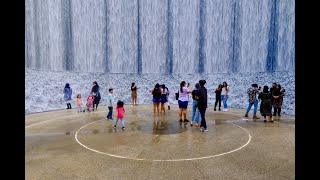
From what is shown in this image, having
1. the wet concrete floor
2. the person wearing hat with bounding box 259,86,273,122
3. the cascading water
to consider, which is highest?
the cascading water

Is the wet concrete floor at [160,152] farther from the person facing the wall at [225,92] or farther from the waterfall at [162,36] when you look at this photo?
the waterfall at [162,36]

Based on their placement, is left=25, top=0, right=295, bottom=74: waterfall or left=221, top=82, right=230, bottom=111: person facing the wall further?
left=25, top=0, right=295, bottom=74: waterfall

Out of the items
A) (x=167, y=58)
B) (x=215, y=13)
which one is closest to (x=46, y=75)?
(x=167, y=58)

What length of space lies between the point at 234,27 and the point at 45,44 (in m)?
20.0

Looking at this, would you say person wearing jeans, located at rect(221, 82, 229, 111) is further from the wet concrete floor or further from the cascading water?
the cascading water

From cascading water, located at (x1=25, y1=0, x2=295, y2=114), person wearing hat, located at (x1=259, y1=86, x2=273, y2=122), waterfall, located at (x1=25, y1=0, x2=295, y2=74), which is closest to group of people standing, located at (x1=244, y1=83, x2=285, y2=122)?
person wearing hat, located at (x1=259, y1=86, x2=273, y2=122)

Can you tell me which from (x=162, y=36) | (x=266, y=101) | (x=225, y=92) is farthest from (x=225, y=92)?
(x=162, y=36)

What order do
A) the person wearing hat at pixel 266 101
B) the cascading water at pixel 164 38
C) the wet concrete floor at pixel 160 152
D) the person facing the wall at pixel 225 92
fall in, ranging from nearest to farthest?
the wet concrete floor at pixel 160 152 → the person wearing hat at pixel 266 101 → the person facing the wall at pixel 225 92 → the cascading water at pixel 164 38

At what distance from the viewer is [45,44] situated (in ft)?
67.2

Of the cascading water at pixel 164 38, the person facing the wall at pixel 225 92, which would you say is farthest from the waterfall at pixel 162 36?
the person facing the wall at pixel 225 92

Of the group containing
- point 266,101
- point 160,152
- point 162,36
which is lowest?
point 160,152

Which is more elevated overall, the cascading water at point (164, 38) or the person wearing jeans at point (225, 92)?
the cascading water at point (164, 38)

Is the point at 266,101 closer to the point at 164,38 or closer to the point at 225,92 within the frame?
the point at 225,92
